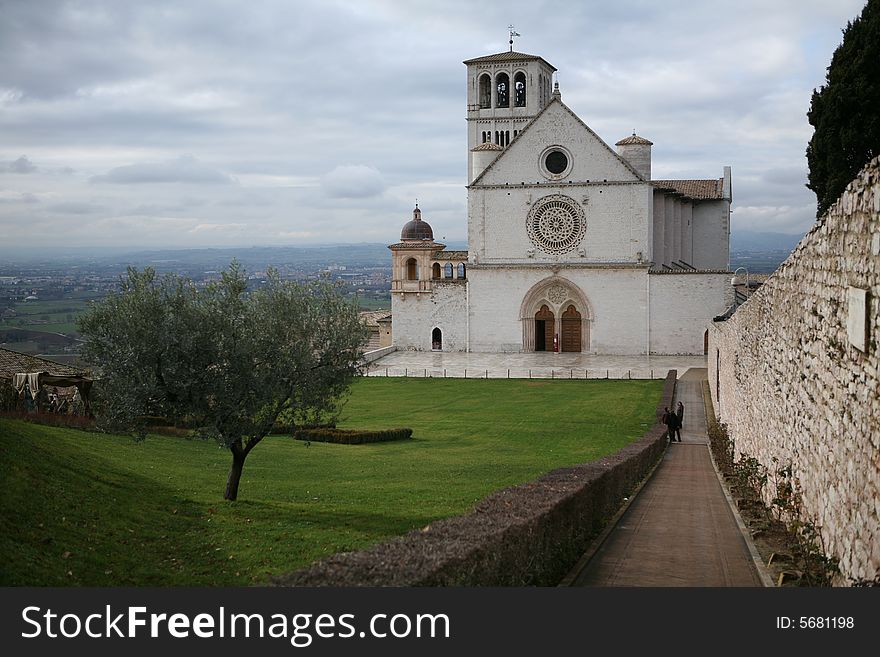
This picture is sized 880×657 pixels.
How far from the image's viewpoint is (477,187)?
195 feet

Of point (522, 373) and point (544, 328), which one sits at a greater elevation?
point (544, 328)

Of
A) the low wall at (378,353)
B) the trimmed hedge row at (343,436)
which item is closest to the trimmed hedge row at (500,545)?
the trimmed hedge row at (343,436)

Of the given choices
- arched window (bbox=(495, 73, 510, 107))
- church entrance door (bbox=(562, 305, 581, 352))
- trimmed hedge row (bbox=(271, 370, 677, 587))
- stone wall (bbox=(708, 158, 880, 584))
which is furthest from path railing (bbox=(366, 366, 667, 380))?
trimmed hedge row (bbox=(271, 370, 677, 587))

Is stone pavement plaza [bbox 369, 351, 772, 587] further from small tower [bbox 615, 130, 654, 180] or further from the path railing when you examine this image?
small tower [bbox 615, 130, 654, 180]

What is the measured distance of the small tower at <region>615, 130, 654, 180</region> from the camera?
5766 centimetres

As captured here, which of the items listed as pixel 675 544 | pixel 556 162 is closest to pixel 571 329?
pixel 556 162

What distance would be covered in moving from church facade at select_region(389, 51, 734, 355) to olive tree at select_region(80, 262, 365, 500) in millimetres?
41790

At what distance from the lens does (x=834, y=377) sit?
8.76 meters

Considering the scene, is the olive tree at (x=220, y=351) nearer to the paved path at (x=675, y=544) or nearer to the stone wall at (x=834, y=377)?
the paved path at (x=675, y=544)

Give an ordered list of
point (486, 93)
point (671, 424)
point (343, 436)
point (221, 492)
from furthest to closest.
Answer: point (486, 93) < point (671, 424) < point (343, 436) < point (221, 492)

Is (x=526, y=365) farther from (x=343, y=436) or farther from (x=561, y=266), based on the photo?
(x=343, y=436)

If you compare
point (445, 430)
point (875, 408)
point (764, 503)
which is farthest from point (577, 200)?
point (875, 408)

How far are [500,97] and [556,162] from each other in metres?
15.7

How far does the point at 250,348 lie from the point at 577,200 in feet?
146
